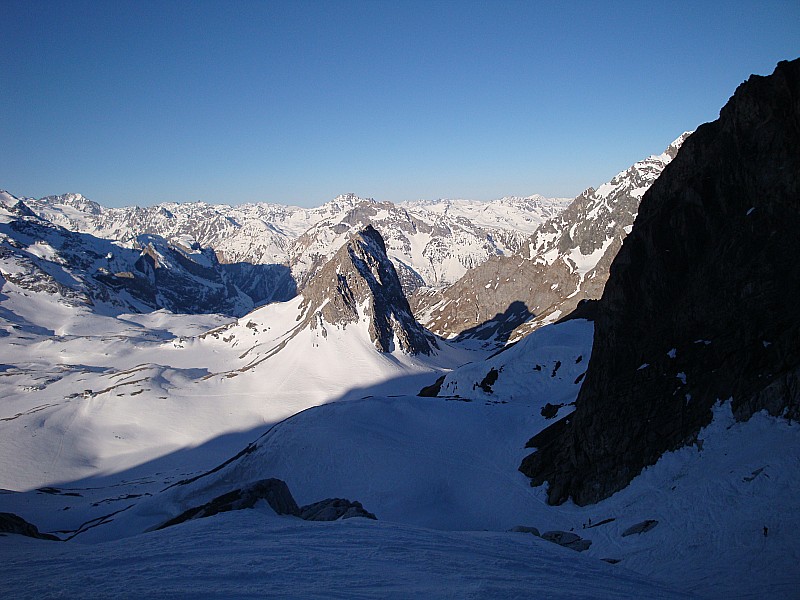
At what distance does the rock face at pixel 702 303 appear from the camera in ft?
69.3

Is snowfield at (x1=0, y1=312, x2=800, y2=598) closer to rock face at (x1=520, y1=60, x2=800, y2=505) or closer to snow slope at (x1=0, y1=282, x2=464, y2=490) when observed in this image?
snow slope at (x1=0, y1=282, x2=464, y2=490)

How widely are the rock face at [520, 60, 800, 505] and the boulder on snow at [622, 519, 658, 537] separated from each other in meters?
5.03

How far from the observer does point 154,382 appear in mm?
100125

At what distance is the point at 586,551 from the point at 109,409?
94806 mm

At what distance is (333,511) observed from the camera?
21391 millimetres

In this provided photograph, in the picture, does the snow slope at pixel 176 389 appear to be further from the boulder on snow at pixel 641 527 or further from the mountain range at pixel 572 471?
the boulder on snow at pixel 641 527

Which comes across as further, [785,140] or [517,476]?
[517,476]

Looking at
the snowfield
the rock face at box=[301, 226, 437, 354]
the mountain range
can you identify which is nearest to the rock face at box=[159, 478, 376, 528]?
the mountain range

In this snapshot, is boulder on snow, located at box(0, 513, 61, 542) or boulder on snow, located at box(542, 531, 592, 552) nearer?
boulder on snow, located at box(542, 531, 592, 552)

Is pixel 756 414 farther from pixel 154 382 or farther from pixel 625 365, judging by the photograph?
pixel 154 382

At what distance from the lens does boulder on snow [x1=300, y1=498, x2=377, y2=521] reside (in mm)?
20656

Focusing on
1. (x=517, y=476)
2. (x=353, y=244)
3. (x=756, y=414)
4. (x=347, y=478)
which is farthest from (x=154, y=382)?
(x=756, y=414)

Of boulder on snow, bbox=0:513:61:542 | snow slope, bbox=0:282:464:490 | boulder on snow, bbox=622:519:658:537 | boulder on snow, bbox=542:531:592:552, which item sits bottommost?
boulder on snow, bbox=542:531:592:552

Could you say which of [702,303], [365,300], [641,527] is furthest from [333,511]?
[365,300]
